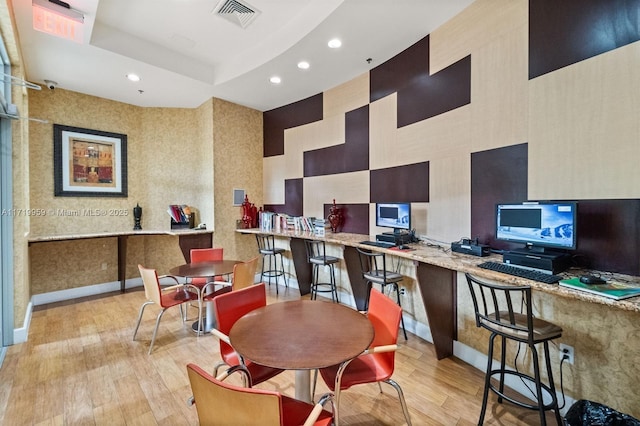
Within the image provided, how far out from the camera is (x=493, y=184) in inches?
102

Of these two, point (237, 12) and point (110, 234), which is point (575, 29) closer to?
point (237, 12)

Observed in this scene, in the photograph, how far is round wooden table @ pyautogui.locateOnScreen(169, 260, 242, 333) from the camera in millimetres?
3066

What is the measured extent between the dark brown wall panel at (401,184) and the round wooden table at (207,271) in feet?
7.26

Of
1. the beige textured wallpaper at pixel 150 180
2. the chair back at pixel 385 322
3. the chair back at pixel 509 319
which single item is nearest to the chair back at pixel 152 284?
the beige textured wallpaper at pixel 150 180

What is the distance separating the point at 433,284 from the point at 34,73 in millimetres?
5771

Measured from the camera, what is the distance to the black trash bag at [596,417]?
148 centimetres

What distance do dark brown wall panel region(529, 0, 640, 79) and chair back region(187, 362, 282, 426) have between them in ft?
9.61

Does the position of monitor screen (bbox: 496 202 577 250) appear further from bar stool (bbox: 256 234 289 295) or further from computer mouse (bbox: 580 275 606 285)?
bar stool (bbox: 256 234 289 295)

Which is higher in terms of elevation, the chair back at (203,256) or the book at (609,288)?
the book at (609,288)

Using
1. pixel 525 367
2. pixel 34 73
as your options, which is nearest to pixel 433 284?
pixel 525 367

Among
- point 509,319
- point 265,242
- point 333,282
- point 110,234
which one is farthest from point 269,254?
point 509,319

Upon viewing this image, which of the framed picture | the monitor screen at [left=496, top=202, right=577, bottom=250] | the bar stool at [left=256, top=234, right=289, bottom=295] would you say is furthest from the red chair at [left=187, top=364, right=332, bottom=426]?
the framed picture

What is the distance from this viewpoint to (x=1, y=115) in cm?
276

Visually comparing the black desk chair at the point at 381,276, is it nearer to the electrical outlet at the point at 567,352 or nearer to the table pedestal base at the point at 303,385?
the electrical outlet at the point at 567,352
